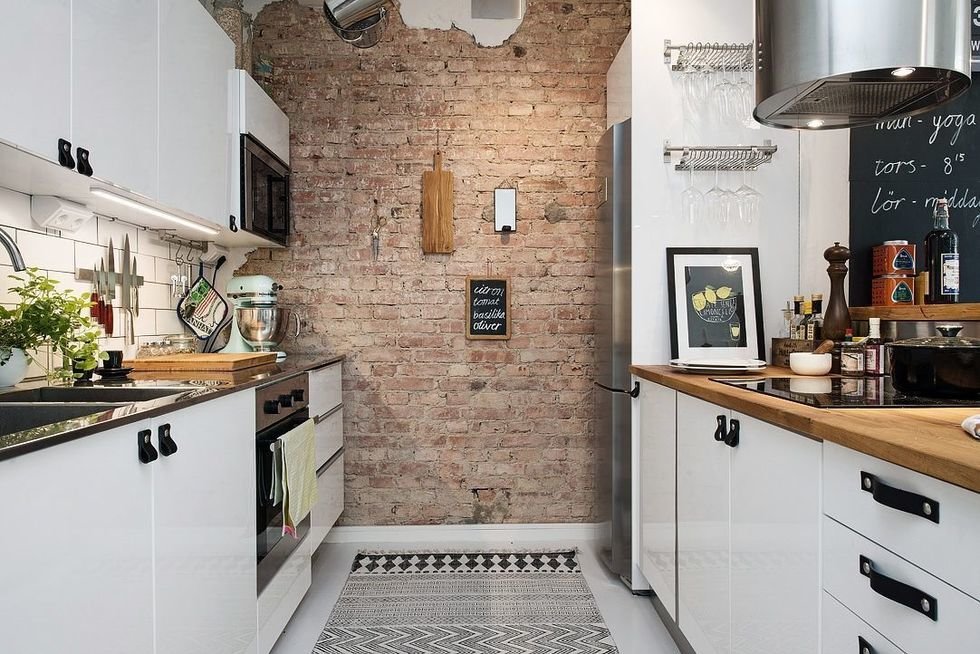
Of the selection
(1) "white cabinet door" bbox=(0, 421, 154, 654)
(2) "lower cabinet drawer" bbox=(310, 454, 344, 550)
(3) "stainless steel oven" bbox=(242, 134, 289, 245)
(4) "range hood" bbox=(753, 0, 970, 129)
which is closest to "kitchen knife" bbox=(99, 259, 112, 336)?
(3) "stainless steel oven" bbox=(242, 134, 289, 245)

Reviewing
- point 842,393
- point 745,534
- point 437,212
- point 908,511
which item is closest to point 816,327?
point 842,393

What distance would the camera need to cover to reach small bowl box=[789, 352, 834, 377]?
88.4 inches

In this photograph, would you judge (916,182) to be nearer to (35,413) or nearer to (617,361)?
(617,361)

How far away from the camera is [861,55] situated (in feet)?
4.76

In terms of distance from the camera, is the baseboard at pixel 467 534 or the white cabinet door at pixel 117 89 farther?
the baseboard at pixel 467 534

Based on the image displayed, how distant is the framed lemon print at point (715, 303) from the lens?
2756 millimetres

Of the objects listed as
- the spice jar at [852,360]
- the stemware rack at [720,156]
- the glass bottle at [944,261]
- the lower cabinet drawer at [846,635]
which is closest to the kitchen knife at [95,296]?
the stemware rack at [720,156]

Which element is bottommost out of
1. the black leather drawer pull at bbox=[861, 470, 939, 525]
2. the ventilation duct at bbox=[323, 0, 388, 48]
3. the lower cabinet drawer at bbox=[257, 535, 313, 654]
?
the lower cabinet drawer at bbox=[257, 535, 313, 654]

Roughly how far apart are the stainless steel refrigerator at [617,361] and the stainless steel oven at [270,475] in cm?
131

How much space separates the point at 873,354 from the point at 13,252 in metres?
2.47

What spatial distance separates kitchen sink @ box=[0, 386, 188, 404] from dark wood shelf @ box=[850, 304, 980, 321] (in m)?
2.32

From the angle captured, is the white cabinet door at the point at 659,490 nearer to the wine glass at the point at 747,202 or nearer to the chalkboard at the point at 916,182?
the wine glass at the point at 747,202

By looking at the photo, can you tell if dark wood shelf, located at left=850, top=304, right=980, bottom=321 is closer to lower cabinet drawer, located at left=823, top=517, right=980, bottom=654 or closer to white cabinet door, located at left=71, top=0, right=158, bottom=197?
lower cabinet drawer, located at left=823, top=517, right=980, bottom=654

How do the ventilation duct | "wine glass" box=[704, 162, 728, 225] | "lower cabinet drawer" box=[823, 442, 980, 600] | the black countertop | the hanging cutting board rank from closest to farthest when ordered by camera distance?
"lower cabinet drawer" box=[823, 442, 980, 600], the black countertop, the ventilation duct, "wine glass" box=[704, 162, 728, 225], the hanging cutting board
